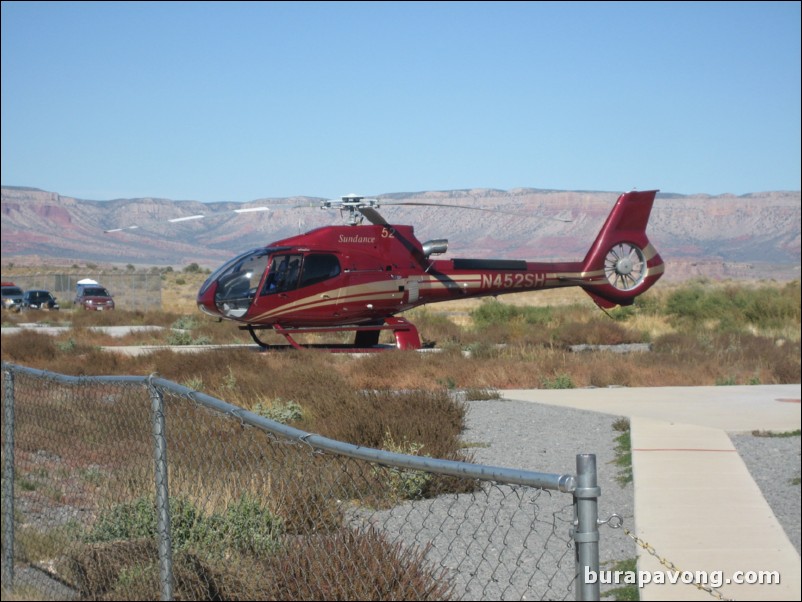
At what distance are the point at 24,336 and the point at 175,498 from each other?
25.4 meters

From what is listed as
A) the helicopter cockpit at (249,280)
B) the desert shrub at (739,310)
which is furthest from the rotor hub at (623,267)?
the desert shrub at (739,310)

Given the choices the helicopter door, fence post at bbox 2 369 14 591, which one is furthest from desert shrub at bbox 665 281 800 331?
fence post at bbox 2 369 14 591

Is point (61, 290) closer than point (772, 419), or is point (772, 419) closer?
point (772, 419)

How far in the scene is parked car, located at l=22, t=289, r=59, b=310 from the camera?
63.9 m

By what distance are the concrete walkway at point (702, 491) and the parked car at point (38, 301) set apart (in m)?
50.2

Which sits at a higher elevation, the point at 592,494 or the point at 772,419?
the point at 592,494

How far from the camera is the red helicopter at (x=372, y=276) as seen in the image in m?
20.7

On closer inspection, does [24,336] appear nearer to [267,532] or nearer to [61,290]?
[267,532]

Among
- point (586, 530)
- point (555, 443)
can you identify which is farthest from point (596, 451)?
point (586, 530)

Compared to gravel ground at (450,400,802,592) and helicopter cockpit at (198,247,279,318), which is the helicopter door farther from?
gravel ground at (450,400,802,592)

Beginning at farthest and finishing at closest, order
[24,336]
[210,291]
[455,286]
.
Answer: [24,336] → [455,286] → [210,291]

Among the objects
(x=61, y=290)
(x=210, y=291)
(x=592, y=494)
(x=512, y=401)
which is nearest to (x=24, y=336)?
(x=210, y=291)

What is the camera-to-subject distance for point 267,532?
718 cm

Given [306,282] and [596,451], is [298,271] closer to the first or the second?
[306,282]
